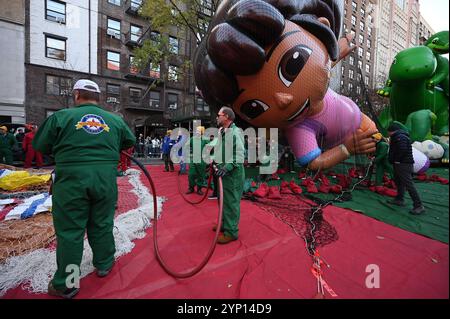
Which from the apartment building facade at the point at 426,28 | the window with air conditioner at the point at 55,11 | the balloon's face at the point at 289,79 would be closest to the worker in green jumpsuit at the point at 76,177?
the apartment building facade at the point at 426,28

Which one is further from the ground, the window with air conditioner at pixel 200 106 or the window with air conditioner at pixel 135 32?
the window with air conditioner at pixel 135 32

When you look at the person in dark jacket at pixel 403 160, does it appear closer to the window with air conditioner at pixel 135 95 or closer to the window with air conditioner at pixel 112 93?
the window with air conditioner at pixel 112 93

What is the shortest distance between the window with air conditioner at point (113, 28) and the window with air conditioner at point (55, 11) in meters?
3.12

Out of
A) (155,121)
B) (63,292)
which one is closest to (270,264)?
(63,292)

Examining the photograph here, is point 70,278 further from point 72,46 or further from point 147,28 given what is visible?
point 147,28

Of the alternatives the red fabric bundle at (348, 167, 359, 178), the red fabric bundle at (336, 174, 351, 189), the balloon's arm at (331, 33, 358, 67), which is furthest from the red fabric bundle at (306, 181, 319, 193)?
the balloon's arm at (331, 33, 358, 67)

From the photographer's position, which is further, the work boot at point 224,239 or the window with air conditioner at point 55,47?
the window with air conditioner at point 55,47

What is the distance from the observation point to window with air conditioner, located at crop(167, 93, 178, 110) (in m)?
22.8

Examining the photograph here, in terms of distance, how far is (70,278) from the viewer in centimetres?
196

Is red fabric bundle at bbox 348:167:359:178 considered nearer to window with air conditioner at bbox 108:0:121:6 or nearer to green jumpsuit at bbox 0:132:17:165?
green jumpsuit at bbox 0:132:17:165

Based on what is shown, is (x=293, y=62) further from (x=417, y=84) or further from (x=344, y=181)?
(x=417, y=84)

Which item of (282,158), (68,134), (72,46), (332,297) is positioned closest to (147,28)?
(72,46)

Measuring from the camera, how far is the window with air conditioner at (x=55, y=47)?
17.3 m
